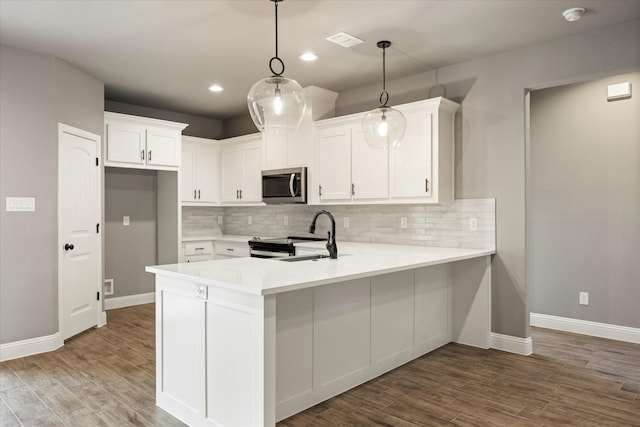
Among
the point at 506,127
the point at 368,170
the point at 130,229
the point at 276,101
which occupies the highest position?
the point at 506,127

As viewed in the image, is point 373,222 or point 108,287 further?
point 108,287

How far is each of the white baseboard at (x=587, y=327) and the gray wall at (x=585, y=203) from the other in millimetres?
51

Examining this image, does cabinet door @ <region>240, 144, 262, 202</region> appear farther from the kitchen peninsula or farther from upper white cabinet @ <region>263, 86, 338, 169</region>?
the kitchen peninsula

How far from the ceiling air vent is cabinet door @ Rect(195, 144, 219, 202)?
307 cm

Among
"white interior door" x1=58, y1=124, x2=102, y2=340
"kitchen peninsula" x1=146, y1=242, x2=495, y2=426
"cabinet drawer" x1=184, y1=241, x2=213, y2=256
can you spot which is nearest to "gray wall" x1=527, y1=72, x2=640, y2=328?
"kitchen peninsula" x1=146, y1=242, x2=495, y2=426

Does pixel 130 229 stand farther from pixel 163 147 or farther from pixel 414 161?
pixel 414 161

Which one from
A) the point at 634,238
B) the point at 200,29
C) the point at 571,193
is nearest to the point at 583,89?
the point at 571,193

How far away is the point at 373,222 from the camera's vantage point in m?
4.73

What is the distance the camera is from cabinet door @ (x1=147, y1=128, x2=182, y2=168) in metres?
5.24

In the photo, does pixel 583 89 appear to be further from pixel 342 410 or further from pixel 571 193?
pixel 342 410

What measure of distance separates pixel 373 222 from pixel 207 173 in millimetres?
2624

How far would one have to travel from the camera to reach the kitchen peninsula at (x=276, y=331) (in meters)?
2.10

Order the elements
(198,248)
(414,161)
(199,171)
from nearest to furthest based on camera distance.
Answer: (414,161) < (198,248) < (199,171)

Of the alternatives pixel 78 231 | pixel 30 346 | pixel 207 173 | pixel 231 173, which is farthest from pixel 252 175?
pixel 30 346
